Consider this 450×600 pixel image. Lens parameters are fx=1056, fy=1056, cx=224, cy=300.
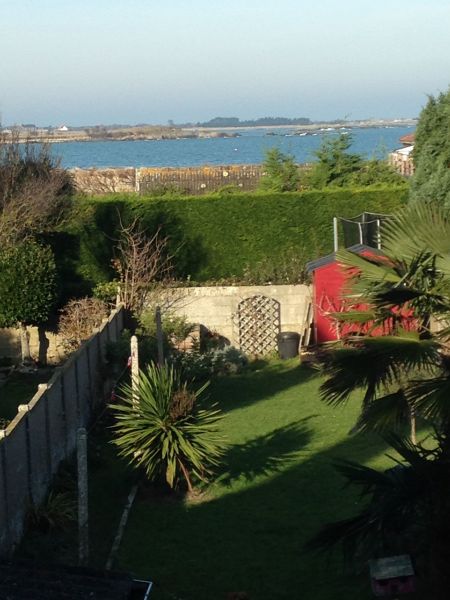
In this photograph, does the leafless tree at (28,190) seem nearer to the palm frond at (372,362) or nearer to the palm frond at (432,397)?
the palm frond at (372,362)

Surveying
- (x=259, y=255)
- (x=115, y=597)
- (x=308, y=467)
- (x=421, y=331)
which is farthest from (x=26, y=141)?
(x=115, y=597)

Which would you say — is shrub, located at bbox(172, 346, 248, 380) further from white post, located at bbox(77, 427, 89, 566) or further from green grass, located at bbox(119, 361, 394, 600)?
white post, located at bbox(77, 427, 89, 566)

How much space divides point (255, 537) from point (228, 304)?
36.1ft

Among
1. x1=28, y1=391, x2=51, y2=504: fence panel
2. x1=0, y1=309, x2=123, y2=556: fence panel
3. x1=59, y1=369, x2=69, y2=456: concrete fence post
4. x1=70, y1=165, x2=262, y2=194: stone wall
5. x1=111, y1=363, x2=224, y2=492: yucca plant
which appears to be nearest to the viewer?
x1=0, y1=309, x2=123, y2=556: fence panel

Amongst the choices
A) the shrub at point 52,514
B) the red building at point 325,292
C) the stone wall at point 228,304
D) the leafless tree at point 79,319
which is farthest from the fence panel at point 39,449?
the stone wall at point 228,304

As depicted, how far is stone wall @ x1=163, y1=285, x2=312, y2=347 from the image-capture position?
22.0 metres

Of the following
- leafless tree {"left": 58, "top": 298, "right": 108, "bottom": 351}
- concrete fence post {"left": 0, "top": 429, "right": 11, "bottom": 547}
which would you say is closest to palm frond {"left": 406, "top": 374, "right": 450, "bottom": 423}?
concrete fence post {"left": 0, "top": 429, "right": 11, "bottom": 547}

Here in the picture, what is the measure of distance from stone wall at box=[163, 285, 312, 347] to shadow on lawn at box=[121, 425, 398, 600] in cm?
780

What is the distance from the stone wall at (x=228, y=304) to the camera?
72.2 feet

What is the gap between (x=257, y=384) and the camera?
1939 cm

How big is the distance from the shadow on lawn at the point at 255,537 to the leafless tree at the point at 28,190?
9249mm

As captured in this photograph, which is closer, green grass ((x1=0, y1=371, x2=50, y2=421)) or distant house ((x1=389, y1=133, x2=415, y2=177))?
green grass ((x1=0, y1=371, x2=50, y2=421))

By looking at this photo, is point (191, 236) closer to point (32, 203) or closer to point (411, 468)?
point (32, 203)

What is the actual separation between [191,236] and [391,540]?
15885 mm
